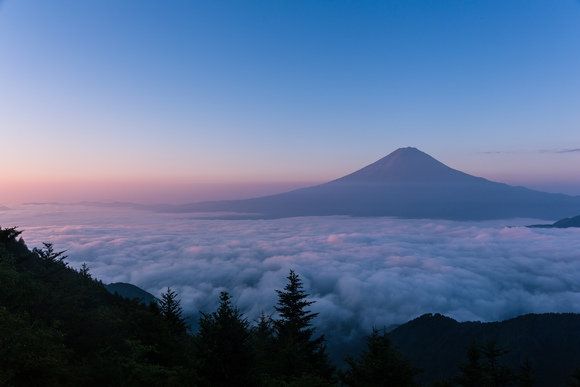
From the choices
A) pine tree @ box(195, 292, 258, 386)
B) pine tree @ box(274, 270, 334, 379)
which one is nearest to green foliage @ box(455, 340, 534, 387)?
pine tree @ box(274, 270, 334, 379)

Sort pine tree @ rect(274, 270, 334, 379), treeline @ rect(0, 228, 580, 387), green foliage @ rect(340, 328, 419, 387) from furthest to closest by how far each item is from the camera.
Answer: pine tree @ rect(274, 270, 334, 379) < green foliage @ rect(340, 328, 419, 387) < treeline @ rect(0, 228, 580, 387)

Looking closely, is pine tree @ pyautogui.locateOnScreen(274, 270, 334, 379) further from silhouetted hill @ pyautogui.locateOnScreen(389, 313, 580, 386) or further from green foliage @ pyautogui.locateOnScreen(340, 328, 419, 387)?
silhouetted hill @ pyautogui.locateOnScreen(389, 313, 580, 386)

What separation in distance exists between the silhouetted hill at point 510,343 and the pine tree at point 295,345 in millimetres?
98631

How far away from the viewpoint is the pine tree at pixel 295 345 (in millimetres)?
17516

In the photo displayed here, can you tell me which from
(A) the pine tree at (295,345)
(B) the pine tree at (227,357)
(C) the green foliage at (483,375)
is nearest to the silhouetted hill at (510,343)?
(C) the green foliage at (483,375)

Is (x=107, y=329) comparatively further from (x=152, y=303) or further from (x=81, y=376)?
(x=81, y=376)

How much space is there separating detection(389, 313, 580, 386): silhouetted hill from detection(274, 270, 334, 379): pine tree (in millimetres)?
98631

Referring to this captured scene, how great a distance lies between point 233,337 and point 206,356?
4.09ft

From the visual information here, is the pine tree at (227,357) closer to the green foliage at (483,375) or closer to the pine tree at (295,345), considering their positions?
the pine tree at (295,345)

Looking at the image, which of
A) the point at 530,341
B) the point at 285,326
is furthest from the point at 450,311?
the point at 285,326

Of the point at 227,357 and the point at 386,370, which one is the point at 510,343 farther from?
the point at 227,357

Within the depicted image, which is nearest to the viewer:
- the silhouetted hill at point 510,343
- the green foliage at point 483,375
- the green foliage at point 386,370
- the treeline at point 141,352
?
the treeline at point 141,352

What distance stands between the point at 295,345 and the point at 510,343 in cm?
13282

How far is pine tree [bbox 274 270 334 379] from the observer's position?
57.5 ft
